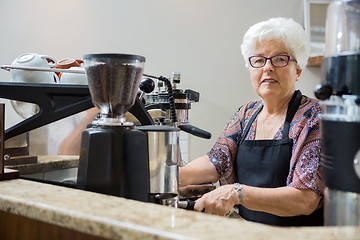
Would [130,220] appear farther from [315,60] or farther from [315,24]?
[315,24]

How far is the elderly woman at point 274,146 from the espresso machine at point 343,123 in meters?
0.89

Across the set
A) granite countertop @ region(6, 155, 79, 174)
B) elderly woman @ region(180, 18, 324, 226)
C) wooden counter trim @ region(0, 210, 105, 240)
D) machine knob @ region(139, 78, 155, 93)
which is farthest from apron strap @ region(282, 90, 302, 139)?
wooden counter trim @ region(0, 210, 105, 240)

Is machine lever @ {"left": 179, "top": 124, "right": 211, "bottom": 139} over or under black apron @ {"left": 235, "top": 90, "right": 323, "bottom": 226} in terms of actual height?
over

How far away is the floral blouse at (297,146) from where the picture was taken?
5.24 ft

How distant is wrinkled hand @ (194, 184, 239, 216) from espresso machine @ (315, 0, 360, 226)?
Answer: 0.55 meters

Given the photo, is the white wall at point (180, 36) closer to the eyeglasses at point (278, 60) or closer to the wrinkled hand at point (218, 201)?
the eyeglasses at point (278, 60)

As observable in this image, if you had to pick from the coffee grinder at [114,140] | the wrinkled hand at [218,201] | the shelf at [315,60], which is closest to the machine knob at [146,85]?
the coffee grinder at [114,140]

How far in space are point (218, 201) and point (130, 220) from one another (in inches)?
30.5

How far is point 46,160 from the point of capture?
1.47 meters

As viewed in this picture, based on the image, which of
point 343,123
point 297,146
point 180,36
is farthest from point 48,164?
point 180,36

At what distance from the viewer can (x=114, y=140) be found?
93 centimetres

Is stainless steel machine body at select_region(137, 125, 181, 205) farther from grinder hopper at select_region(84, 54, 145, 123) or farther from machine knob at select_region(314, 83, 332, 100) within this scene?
machine knob at select_region(314, 83, 332, 100)

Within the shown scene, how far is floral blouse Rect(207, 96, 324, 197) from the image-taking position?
160cm

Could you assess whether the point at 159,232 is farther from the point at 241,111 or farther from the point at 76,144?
the point at 241,111
